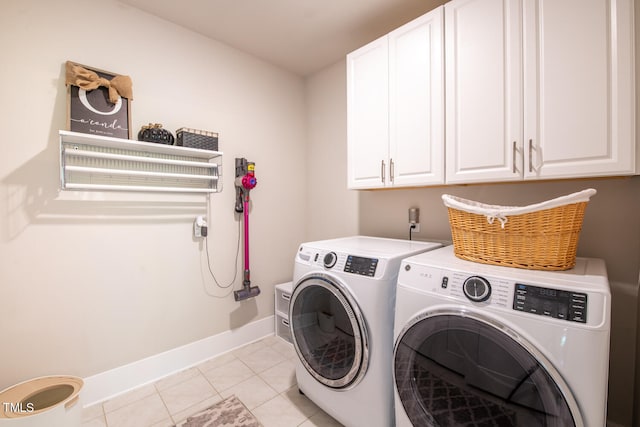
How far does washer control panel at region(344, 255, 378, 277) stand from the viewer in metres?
1.37

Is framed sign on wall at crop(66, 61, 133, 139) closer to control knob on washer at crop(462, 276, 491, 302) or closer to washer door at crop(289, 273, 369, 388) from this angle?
washer door at crop(289, 273, 369, 388)

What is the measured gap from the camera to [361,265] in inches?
55.9

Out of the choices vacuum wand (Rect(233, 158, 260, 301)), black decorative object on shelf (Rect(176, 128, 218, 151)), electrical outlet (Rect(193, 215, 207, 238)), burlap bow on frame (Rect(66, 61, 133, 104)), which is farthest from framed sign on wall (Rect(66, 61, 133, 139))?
vacuum wand (Rect(233, 158, 260, 301))

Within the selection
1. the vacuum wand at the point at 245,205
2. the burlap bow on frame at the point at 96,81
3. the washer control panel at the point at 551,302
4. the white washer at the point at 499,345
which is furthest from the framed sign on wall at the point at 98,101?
the washer control panel at the point at 551,302

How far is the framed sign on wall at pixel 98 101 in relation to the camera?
63.2 inches

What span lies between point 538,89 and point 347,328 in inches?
57.9

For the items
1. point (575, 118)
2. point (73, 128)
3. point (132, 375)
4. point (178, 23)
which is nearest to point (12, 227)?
point (73, 128)

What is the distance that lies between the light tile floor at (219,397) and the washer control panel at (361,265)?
919mm

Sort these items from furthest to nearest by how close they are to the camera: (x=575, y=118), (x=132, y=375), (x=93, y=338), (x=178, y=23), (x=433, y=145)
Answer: (x=178, y=23), (x=132, y=375), (x=93, y=338), (x=433, y=145), (x=575, y=118)

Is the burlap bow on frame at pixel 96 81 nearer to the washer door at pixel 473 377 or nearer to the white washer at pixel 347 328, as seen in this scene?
the white washer at pixel 347 328

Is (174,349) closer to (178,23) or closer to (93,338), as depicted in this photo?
(93,338)

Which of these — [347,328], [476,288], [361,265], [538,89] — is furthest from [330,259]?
[538,89]

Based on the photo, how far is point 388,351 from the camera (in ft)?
4.37

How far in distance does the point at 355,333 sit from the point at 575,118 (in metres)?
1.38
